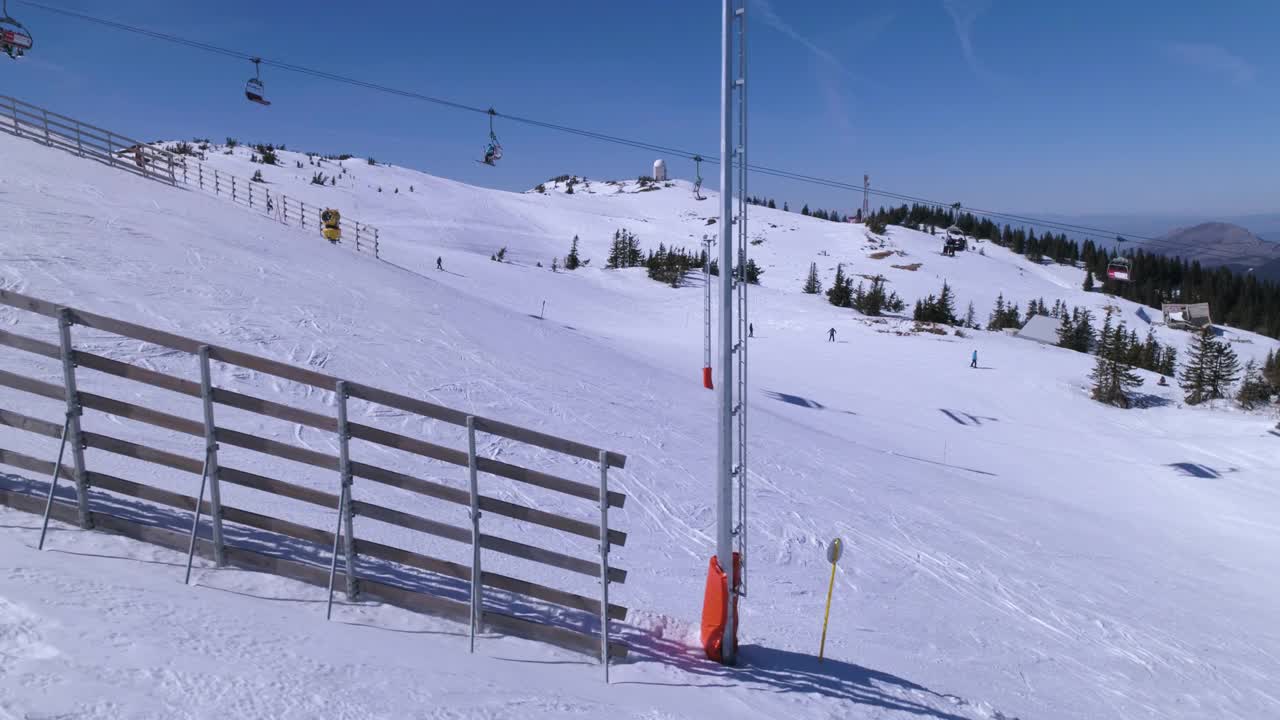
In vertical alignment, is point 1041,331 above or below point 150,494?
below

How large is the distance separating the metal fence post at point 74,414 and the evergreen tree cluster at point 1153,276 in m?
106

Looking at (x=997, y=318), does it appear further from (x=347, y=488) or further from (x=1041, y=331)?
(x=347, y=488)

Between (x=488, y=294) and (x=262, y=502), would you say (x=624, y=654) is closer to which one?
(x=262, y=502)

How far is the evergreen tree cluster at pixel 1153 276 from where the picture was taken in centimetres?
10312

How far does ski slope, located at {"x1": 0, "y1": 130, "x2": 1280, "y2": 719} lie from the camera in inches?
174

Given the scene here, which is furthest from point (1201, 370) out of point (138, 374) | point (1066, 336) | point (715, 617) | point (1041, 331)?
point (138, 374)

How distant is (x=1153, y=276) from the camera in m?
123

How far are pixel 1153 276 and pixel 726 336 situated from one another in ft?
470

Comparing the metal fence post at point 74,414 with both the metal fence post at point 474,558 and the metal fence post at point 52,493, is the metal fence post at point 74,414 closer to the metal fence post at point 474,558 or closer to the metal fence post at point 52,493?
the metal fence post at point 52,493

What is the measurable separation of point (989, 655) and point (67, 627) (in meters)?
9.20

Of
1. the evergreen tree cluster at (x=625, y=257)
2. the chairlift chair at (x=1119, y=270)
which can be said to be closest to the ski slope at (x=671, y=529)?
the chairlift chair at (x=1119, y=270)

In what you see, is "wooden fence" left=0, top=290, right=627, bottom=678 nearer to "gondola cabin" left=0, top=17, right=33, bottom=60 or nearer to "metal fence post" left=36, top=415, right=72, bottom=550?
"metal fence post" left=36, top=415, right=72, bottom=550

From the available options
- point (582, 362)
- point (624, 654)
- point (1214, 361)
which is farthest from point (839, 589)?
point (1214, 361)

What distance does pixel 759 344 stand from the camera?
4512 cm
